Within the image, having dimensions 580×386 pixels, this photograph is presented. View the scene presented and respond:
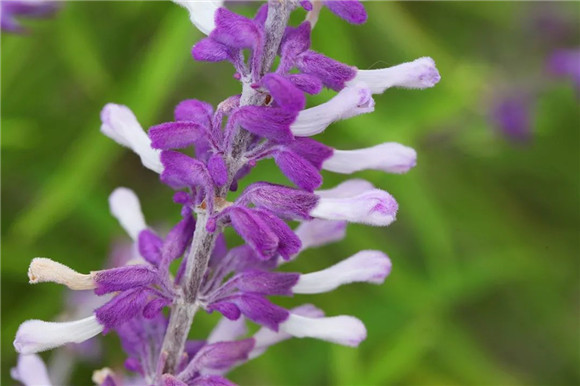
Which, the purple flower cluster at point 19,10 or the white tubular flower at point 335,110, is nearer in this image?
the white tubular flower at point 335,110

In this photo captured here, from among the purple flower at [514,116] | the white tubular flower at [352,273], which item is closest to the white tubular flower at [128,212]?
the white tubular flower at [352,273]

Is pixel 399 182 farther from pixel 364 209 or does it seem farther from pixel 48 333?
pixel 48 333

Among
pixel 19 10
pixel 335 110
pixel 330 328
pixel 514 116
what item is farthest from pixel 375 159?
pixel 514 116

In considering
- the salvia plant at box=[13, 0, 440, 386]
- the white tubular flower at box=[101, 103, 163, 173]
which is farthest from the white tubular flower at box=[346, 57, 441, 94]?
the white tubular flower at box=[101, 103, 163, 173]

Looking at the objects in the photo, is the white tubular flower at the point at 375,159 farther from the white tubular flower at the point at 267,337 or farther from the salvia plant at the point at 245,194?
the white tubular flower at the point at 267,337

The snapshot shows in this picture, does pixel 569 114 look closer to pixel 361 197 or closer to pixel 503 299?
pixel 503 299

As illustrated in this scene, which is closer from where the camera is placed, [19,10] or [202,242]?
[202,242]

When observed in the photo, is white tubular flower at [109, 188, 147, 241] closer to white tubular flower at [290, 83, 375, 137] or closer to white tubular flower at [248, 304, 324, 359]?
white tubular flower at [248, 304, 324, 359]
